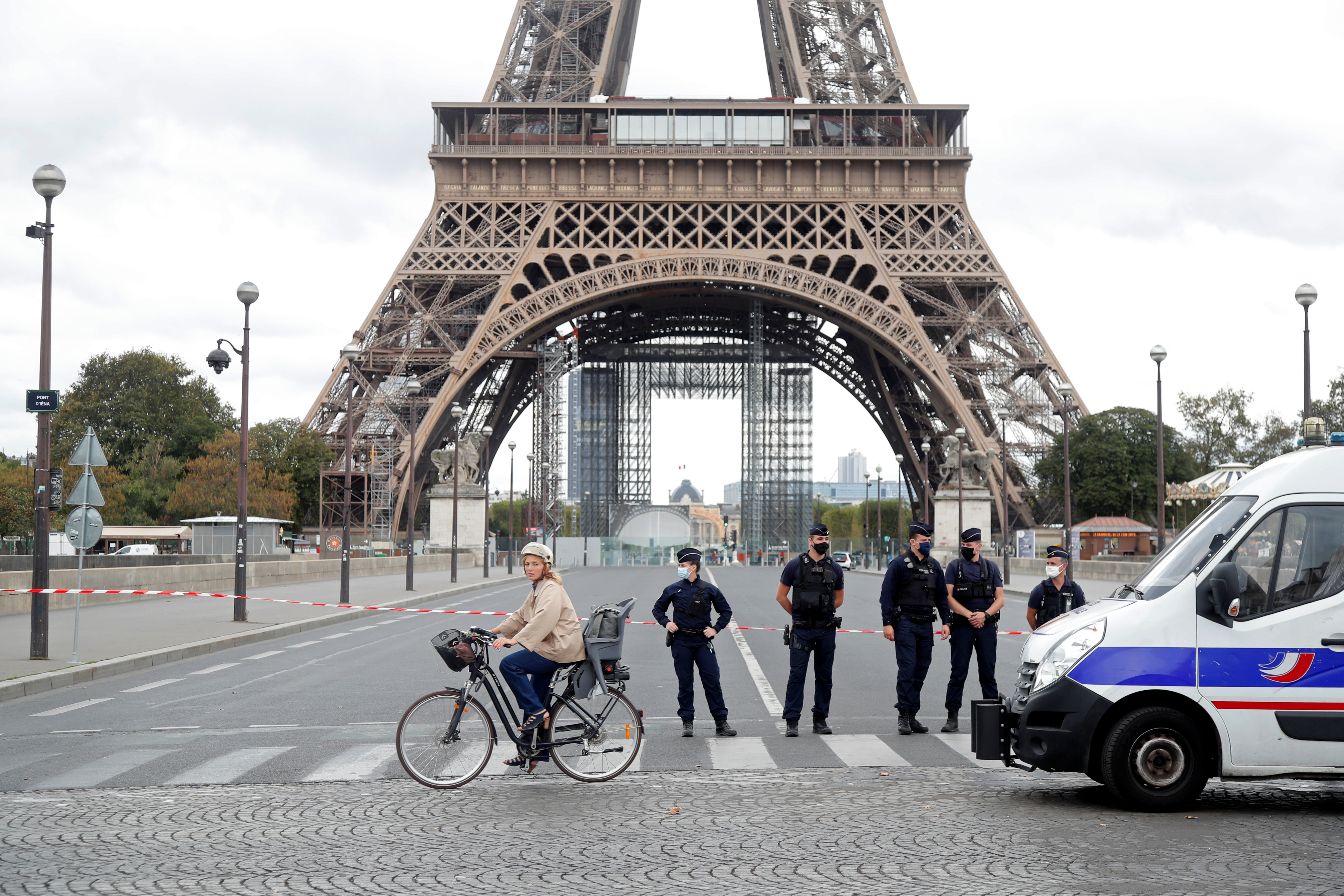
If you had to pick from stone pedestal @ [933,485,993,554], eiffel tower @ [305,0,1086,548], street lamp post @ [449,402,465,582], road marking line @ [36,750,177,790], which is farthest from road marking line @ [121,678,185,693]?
stone pedestal @ [933,485,993,554]

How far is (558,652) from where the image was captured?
26.6 ft

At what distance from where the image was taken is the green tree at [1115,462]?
201 ft

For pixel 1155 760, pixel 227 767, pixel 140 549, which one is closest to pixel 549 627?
pixel 227 767

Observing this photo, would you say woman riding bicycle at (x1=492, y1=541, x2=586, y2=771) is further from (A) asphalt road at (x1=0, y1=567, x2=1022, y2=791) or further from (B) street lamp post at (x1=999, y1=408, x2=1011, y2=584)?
(B) street lamp post at (x1=999, y1=408, x2=1011, y2=584)

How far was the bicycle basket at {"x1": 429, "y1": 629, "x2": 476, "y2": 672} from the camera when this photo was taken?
791 cm

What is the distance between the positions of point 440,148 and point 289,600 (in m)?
29.6

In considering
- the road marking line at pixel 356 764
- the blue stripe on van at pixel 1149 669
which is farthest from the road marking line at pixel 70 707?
the blue stripe on van at pixel 1149 669

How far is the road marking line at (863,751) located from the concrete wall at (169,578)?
42.9ft

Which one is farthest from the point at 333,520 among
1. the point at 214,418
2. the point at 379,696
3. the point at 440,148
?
the point at 379,696

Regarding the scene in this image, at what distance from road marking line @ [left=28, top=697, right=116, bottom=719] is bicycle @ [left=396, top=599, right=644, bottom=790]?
4877mm

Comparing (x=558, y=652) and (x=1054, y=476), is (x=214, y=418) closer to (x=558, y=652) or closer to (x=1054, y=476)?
(x=1054, y=476)

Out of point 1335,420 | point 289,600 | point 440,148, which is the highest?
point 440,148

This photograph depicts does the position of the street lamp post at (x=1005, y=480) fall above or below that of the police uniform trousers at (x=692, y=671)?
above

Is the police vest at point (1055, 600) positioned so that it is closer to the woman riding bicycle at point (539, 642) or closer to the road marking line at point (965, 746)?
the road marking line at point (965, 746)
